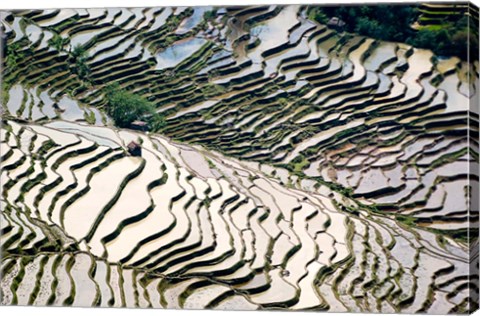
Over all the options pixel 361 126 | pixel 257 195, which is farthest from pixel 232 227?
pixel 361 126

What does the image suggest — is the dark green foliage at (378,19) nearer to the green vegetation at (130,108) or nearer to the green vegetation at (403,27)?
the green vegetation at (403,27)

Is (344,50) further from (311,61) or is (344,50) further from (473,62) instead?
(473,62)

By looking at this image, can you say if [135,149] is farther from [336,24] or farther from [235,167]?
[336,24]

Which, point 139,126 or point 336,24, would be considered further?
point 139,126

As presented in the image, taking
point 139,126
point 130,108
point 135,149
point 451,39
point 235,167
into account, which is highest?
point 451,39

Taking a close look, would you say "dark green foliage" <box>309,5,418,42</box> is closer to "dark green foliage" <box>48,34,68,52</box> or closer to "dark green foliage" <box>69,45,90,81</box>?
"dark green foliage" <box>69,45,90,81</box>

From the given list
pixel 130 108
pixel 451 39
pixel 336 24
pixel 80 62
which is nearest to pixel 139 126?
pixel 130 108

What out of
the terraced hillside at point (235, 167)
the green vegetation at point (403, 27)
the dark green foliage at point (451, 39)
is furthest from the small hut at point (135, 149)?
the dark green foliage at point (451, 39)
